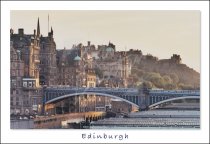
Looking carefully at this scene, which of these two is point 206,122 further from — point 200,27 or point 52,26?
point 52,26

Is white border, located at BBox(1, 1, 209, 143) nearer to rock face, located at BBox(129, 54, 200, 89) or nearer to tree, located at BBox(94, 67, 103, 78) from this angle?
rock face, located at BBox(129, 54, 200, 89)

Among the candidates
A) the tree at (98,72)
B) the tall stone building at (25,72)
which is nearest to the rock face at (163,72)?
the tree at (98,72)

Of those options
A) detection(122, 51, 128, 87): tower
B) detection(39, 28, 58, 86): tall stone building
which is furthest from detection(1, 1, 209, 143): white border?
detection(122, 51, 128, 87): tower

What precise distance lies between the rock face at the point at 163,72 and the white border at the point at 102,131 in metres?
0.13

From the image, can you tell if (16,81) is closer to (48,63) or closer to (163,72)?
(48,63)

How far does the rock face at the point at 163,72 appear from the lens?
25.3 feet

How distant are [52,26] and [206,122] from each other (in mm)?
1160

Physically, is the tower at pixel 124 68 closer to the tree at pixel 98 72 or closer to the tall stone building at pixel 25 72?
the tree at pixel 98 72

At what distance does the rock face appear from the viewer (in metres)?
7.71

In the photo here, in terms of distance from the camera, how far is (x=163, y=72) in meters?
7.77

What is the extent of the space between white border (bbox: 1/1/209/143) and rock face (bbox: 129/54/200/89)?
0.13m

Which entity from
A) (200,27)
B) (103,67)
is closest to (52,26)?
(103,67)

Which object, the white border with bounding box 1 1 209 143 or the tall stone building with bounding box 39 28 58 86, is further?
the tall stone building with bounding box 39 28 58 86

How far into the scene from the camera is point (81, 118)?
7781 mm
